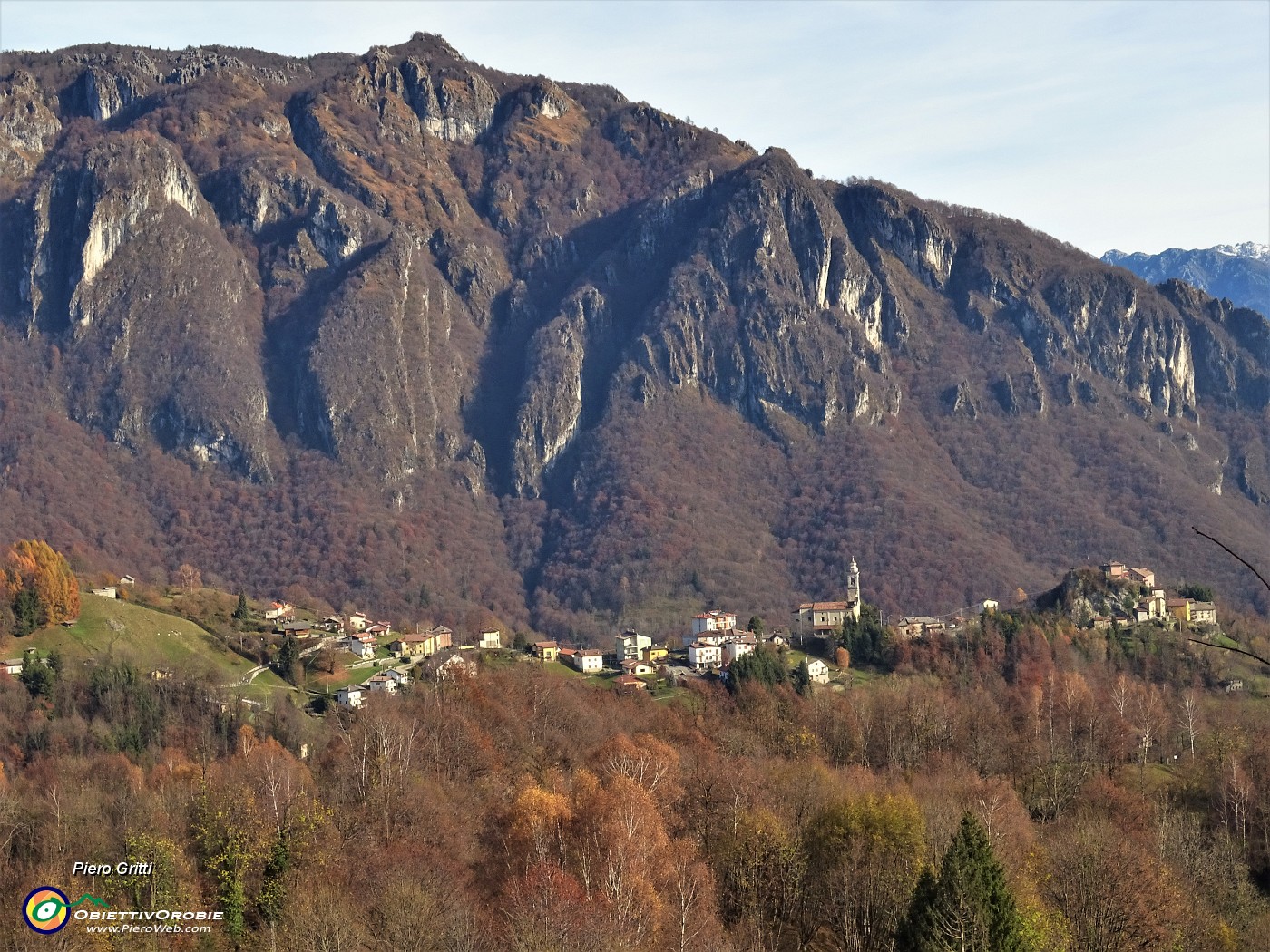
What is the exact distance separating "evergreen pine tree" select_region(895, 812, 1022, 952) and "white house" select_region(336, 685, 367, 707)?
6110cm

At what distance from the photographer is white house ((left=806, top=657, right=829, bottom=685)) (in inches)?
4537

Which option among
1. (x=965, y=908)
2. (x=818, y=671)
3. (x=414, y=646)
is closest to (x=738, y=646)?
(x=818, y=671)

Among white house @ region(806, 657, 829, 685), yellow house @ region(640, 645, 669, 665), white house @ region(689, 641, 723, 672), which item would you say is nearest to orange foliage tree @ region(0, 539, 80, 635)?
yellow house @ region(640, 645, 669, 665)

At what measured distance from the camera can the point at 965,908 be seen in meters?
49.5

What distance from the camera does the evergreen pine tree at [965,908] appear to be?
49.5 metres

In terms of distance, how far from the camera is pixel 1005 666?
11669cm

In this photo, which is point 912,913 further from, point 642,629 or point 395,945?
point 642,629

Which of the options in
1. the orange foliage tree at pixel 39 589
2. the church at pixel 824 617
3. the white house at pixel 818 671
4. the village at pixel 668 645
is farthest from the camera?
the church at pixel 824 617

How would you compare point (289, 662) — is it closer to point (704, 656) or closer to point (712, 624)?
point (704, 656)

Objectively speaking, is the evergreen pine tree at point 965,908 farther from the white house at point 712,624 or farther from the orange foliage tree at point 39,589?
the white house at point 712,624

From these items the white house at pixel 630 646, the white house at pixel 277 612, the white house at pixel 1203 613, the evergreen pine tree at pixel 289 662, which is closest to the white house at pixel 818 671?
the white house at pixel 630 646

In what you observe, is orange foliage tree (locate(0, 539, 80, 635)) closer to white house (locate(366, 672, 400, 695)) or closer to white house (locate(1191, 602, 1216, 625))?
white house (locate(366, 672, 400, 695))

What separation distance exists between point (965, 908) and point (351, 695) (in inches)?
2611

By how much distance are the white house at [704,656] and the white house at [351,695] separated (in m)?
31.0
